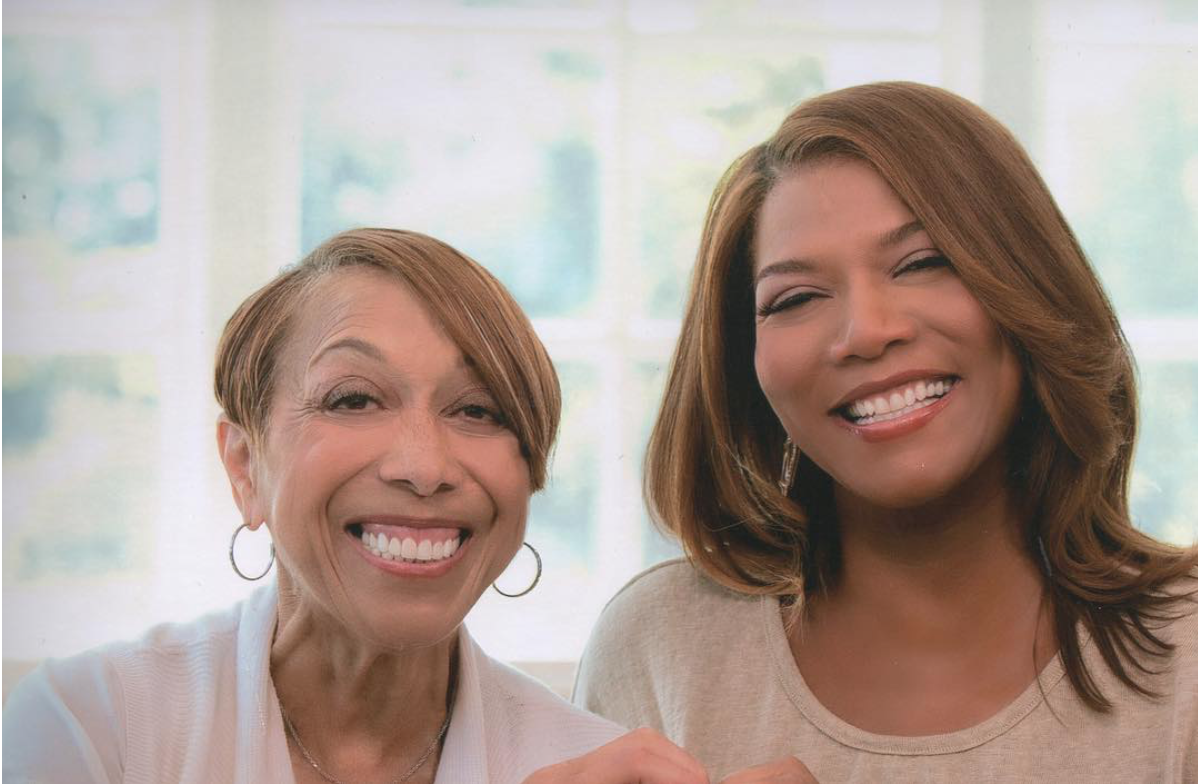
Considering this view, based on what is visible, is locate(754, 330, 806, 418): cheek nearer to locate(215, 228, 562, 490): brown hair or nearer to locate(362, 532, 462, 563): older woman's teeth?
locate(215, 228, 562, 490): brown hair

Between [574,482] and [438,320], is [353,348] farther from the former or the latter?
[574,482]

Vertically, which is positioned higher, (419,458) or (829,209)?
(829,209)

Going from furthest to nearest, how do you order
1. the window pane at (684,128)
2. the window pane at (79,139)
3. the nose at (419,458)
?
the window pane at (684,128)
the window pane at (79,139)
the nose at (419,458)

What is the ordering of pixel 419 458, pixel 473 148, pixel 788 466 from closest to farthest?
pixel 419 458 → pixel 788 466 → pixel 473 148

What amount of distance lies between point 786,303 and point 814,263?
0.14 feet

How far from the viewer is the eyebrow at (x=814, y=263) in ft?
3.05

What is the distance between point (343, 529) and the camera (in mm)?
816

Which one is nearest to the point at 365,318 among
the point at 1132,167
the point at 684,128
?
the point at 684,128

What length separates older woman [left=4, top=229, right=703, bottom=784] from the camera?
2.63 ft

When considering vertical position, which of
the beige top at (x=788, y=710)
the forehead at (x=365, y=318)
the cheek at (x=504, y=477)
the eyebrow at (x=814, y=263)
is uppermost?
the eyebrow at (x=814, y=263)

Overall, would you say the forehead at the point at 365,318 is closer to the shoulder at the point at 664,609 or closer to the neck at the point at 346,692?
the neck at the point at 346,692

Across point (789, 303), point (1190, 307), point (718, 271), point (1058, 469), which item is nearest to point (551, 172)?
point (718, 271)

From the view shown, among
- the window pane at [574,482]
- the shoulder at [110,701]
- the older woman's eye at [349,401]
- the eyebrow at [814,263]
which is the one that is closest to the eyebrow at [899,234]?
the eyebrow at [814,263]

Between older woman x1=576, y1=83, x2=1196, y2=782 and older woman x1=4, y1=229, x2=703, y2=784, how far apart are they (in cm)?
22
